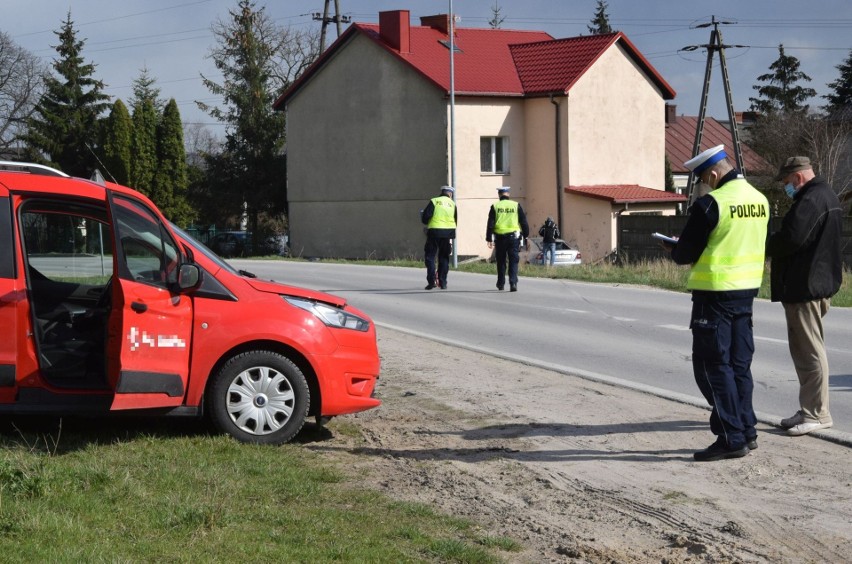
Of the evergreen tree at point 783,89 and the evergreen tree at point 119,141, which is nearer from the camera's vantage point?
the evergreen tree at point 119,141

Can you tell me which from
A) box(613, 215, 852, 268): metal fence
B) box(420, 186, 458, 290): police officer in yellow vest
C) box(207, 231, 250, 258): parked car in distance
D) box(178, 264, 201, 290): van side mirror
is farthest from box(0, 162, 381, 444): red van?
box(207, 231, 250, 258): parked car in distance

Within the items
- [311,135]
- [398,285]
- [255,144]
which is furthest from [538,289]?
[255,144]

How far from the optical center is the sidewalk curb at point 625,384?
7.62 m

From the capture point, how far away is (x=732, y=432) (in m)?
6.82

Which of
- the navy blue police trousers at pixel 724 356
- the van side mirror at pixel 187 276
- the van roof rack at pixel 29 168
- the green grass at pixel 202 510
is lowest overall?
the green grass at pixel 202 510

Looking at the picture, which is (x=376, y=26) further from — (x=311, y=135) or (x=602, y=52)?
(x=602, y=52)

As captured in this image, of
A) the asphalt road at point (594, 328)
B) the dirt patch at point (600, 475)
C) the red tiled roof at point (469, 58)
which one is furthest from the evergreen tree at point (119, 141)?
the dirt patch at point (600, 475)

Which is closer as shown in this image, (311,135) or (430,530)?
(430,530)

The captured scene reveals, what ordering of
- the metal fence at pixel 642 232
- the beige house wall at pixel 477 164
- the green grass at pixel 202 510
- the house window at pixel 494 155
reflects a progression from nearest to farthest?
the green grass at pixel 202 510
the metal fence at pixel 642 232
the beige house wall at pixel 477 164
the house window at pixel 494 155

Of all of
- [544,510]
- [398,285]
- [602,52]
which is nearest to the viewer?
[544,510]

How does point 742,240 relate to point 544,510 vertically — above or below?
above

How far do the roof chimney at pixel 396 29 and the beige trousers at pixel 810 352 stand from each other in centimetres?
3846

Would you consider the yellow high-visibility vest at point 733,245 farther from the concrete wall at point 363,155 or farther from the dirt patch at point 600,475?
the concrete wall at point 363,155

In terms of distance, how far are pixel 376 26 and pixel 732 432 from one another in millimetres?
41344
